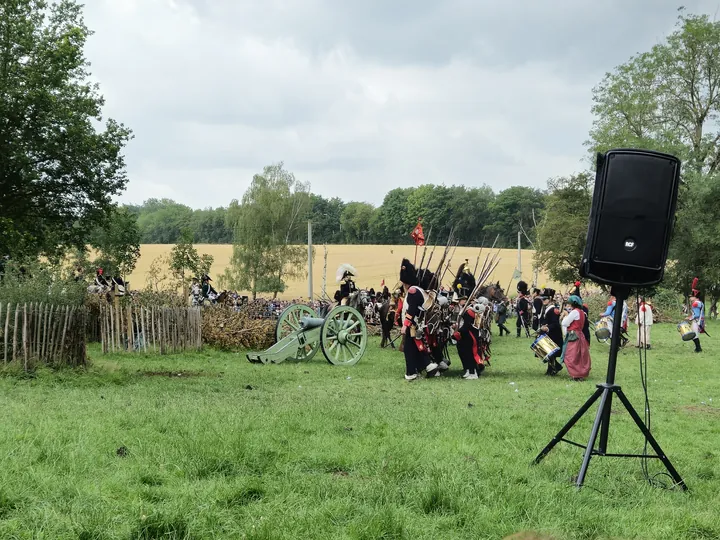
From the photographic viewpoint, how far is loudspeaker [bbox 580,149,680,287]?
4.65m

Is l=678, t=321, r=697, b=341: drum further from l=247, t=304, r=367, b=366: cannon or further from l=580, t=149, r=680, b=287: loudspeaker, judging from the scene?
l=580, t=149, r=680, b=287: loudspeaker

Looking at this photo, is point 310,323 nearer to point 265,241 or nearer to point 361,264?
point 265,241

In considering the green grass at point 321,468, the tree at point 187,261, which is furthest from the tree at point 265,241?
the green grass at point 321,468

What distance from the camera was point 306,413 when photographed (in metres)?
7.27

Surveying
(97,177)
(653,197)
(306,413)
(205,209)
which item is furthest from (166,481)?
(205,209)

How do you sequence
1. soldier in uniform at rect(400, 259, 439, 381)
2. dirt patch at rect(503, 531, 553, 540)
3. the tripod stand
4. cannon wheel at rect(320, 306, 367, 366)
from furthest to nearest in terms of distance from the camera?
cannon wheel at rect(320, 306, 367, 366) < soldier in uniform at rect(400, 259, 439, 381) < the tripod stand < dirt patch at rect(503, 531, 553, 540)

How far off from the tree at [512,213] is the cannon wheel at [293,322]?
66389 millimetres

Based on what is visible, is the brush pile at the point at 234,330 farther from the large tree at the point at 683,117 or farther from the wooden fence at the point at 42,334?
the large tree at the point at 683,117

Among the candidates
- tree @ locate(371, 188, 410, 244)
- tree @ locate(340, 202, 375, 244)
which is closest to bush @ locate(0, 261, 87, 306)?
tree @ locate(371, 188, 410, 244)

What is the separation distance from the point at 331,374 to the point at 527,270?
61833mm

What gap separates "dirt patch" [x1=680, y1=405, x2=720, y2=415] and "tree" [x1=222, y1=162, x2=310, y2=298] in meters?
48.7

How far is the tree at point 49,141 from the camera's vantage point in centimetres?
2448

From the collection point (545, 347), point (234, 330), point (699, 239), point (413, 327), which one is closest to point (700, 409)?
point (545, 347)

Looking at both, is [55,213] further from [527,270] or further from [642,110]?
[527,270]
